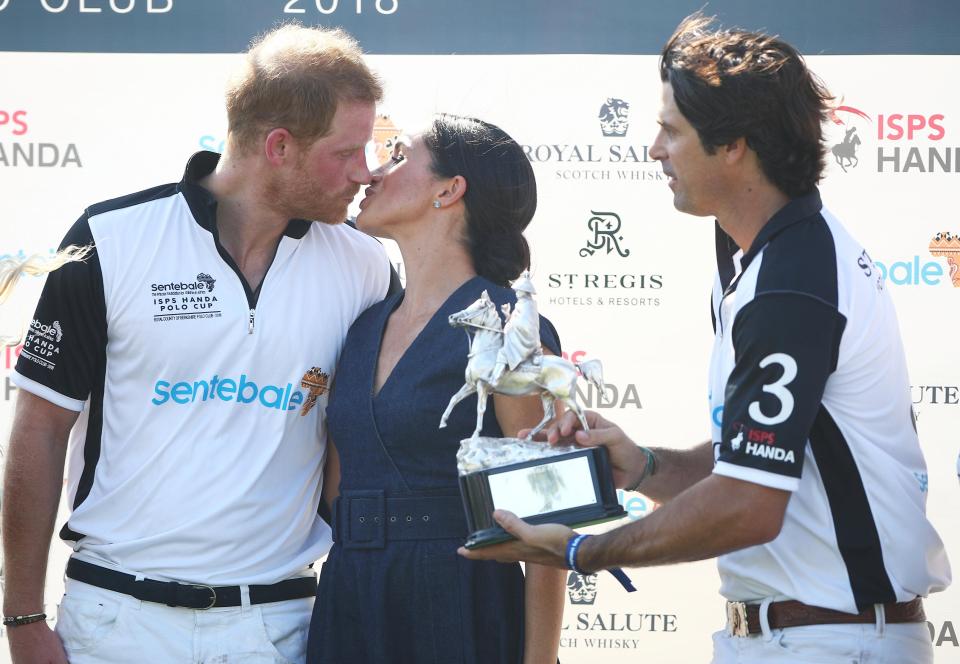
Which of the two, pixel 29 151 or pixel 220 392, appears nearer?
pixel 220 392

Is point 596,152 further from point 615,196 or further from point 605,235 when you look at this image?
point 605,235

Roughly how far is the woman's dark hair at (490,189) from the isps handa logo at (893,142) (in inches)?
86.2

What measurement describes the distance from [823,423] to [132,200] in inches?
63.6

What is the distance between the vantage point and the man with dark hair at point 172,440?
2.49 metres

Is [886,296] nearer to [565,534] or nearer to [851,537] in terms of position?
[851,537]

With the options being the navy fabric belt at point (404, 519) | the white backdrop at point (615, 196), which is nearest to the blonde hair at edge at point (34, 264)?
the navy fabric belt at point (404, 519)

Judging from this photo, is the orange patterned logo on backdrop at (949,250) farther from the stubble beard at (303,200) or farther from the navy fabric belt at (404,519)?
the navy fabric belt at (404,519)

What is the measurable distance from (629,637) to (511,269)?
7.36ft

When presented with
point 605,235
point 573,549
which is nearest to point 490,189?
point 573,549

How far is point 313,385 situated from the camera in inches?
103

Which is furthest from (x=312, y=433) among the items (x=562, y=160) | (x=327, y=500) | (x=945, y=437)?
(x=945, y=437)

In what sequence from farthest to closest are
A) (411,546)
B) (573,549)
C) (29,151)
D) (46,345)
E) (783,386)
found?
(29,151) → (46,345) → (411,546) → (573,549) → (783,386)

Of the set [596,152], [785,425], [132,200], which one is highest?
[596,152]

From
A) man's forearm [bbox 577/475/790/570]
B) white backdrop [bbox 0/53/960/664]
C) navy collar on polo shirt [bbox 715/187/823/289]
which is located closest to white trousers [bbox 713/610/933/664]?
man's forearm [bbox 577/475/790/570]
